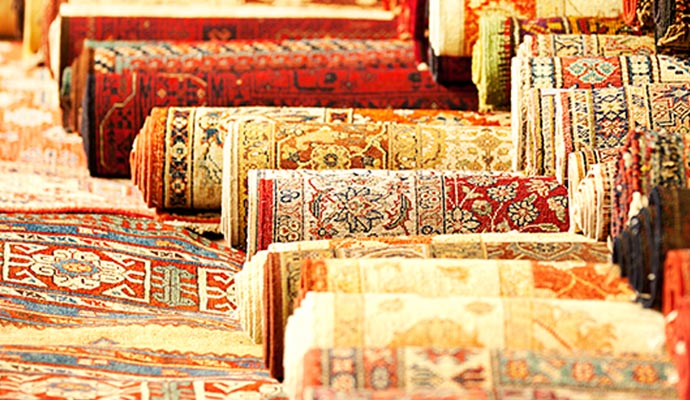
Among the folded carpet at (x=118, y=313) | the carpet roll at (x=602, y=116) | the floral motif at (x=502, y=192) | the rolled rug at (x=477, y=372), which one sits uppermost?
the carpet roll at (x=602, y=116)

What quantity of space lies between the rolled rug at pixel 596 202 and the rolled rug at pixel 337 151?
0.57 metres

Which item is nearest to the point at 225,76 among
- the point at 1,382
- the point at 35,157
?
the point at 35,157

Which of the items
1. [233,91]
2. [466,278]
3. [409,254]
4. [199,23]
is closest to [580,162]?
[409,254]

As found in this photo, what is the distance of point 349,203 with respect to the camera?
294cm

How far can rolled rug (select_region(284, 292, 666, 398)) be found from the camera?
84.1 inches

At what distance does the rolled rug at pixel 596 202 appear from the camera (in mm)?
2633

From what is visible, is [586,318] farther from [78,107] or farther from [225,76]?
[78,107]

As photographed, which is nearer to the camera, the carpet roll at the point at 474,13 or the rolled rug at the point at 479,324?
the rolled rug at the point at 479,324

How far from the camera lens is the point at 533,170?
123 inches

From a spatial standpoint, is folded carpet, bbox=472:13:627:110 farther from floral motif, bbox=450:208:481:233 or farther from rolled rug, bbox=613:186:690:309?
rolled rug, bbox=613:186:690:309

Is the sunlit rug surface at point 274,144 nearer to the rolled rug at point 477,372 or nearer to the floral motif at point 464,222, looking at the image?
the floral motif at point 464,222

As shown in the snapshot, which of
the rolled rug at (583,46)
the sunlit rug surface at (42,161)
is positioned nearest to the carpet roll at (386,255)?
the rolled rug at (583,46)

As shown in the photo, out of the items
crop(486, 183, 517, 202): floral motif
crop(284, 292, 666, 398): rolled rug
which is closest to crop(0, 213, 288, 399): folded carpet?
crop(284, 292, 666, 398): rolled rug

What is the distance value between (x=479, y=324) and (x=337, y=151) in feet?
3.65
